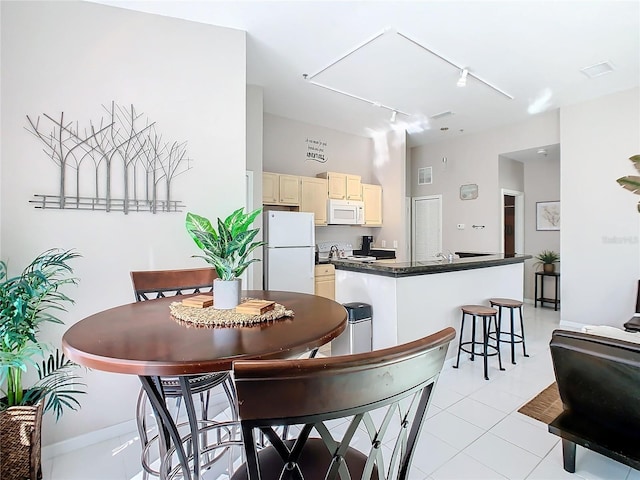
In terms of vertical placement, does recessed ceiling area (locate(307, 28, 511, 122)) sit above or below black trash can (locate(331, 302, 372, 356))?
above

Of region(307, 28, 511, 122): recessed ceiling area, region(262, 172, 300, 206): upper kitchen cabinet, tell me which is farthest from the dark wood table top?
region(262, 172, 300, 206): upper kitchen cabinet

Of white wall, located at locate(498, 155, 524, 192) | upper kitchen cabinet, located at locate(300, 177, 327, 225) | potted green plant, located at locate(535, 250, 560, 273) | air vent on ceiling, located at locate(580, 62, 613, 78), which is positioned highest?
air vent on ceiling, located at locate(580, 62, 613, 78)

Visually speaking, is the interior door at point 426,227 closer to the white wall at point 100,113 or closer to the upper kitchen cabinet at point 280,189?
the upper kitchen cabinet at point 280,189

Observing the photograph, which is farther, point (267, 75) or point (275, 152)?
point (275, 152)

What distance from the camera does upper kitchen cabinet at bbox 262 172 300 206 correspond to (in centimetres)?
480

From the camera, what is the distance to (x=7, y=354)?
156 cm

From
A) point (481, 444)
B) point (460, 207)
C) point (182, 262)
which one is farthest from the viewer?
point (460, 207)

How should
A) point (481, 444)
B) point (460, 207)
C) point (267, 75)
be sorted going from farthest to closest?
point (460, 207) → point (267, 75) → point (481, 444)

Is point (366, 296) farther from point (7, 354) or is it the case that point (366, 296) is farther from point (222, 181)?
point (7, 354)

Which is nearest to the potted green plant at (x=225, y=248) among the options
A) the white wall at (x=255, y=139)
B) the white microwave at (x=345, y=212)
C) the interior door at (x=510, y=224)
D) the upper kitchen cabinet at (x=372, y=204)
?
the white wall at (x=255, y=139)

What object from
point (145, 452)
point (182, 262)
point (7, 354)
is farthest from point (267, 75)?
point (145, 452)

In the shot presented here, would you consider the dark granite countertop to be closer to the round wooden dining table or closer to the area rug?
the area rug

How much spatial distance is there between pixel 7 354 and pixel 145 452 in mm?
788

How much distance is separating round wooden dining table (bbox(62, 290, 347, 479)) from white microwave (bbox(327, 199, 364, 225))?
13.4 feet
